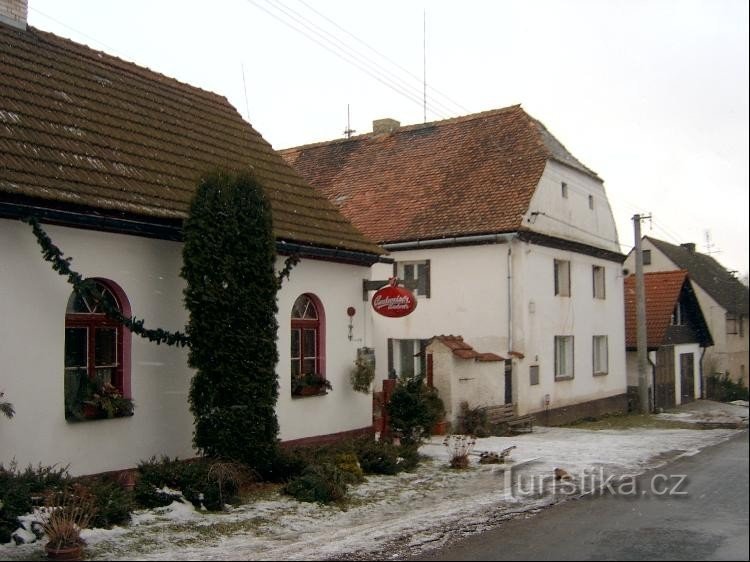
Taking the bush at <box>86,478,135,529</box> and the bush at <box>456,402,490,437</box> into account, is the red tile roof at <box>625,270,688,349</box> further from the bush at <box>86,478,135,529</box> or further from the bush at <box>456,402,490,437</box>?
the bush at <box>86,478,135,529</box>

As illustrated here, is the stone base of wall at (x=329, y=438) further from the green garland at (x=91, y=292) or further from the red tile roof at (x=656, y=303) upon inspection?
the red tile roof at (x=656, y=303)

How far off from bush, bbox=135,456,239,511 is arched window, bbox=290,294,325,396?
12.4 ft

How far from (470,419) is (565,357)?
614 cm

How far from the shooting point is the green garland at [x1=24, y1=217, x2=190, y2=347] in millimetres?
9594

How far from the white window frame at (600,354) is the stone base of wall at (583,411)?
880 millimetres

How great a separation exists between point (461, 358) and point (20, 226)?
10549mm

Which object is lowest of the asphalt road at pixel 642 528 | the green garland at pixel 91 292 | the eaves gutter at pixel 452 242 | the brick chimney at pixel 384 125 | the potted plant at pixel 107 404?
the asphalt road at pixel 642 528

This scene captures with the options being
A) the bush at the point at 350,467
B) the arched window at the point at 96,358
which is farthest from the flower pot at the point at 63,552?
the bush at the point at 350,467

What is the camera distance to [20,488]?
814cm

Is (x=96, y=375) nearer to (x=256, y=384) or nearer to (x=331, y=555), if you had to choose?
(x=256, y=384)

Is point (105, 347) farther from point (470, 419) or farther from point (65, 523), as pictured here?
point (470, 419)

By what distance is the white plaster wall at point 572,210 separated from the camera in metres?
21.5

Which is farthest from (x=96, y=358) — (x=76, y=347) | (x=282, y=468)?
(x=282, y=468)

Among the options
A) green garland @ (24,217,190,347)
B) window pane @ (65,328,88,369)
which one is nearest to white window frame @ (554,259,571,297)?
green garland @ (24,217,190,347)
